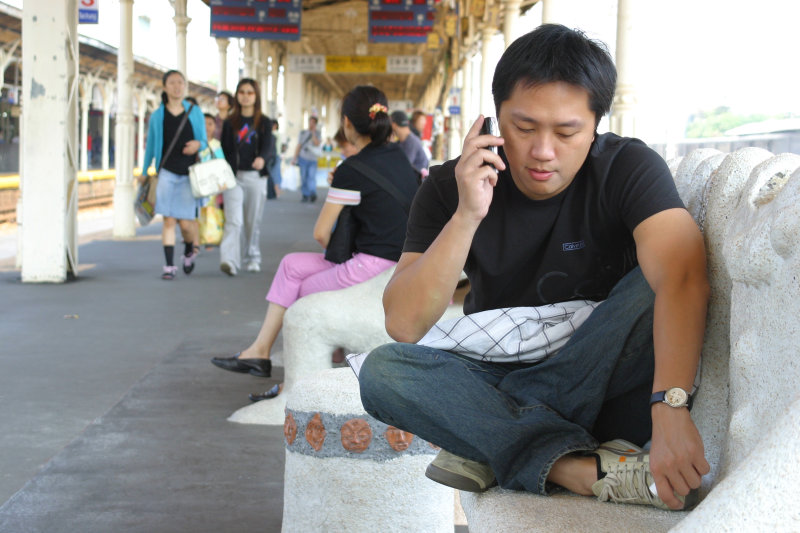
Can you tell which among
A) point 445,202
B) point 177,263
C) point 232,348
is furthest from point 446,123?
point 445,202

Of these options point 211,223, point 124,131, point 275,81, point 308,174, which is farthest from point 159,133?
point 275,81

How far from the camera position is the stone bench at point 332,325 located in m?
4.14

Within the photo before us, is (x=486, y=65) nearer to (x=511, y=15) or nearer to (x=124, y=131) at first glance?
(x=511, y=15)

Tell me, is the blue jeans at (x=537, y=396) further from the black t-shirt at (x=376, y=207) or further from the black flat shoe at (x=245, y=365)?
the black flat shoe at (x=245, y=365)

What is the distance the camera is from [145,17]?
113 feet

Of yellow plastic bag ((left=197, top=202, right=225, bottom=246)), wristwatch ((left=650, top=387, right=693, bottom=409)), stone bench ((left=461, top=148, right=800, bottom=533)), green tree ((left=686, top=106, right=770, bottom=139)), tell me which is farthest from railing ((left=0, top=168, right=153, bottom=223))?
wristwatch ((left=650, top=387, right=693, bottom=409))

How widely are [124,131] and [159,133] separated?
4.20 m

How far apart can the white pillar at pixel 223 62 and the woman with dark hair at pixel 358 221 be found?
16.5 meters

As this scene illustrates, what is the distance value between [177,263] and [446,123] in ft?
58.9

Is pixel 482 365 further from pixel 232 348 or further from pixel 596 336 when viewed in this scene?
pixel 232 348

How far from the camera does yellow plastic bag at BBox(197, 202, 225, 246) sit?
9.49 metres

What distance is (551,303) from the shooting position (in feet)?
7.08

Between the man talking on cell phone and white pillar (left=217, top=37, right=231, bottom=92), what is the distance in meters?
19.1

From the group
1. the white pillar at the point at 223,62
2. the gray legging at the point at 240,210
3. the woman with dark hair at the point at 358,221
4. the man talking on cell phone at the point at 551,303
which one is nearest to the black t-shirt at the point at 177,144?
the gray legging at the point at 240,210
